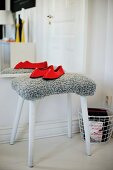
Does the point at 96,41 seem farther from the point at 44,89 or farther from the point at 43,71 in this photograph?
the point at 44,89

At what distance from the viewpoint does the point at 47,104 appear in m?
2.14

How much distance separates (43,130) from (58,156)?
1.23 feet

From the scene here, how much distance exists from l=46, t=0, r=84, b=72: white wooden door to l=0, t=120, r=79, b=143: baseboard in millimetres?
481

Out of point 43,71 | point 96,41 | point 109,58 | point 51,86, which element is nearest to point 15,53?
point 43,71

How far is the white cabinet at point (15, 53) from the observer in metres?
2.08

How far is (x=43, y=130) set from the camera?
215 centimetres

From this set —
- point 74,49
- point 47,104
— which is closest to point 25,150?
point 47,104

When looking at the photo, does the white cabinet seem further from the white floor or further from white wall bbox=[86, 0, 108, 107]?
the white floor

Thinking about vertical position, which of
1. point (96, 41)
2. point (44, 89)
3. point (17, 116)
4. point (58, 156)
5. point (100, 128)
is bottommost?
point (58, 156)

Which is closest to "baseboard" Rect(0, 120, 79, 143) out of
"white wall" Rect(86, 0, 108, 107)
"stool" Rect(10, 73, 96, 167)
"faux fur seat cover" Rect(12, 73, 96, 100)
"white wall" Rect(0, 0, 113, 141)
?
"white wall" Rect(0, 0, 113, 141)

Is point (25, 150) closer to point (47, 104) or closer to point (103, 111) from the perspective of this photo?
point (47, 104)

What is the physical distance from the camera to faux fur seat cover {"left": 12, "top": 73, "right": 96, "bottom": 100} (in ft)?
5.21

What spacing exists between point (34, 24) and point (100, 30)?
578 millimetres

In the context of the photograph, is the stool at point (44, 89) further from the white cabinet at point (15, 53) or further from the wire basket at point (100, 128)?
the white cabinet at point (15, 53)
